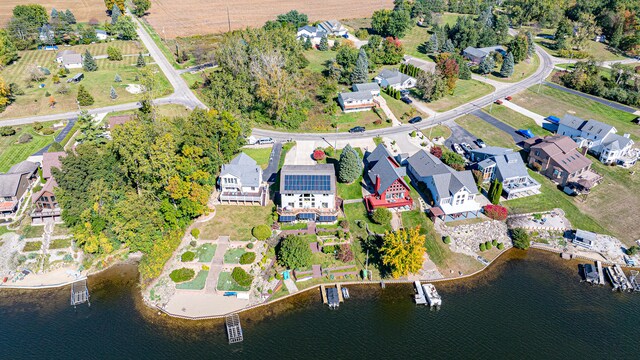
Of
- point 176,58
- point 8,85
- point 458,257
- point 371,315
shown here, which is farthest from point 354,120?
point 8,85

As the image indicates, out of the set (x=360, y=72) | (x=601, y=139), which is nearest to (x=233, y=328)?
(x=360, y=72)

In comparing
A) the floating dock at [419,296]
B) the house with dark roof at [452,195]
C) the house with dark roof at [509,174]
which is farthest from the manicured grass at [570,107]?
the floating dock at [419,296]

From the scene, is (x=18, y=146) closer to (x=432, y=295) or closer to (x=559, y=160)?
(x=432, y=295)

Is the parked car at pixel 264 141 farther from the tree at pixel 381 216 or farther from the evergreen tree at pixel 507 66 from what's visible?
the evergreen tree at pixel 507 66

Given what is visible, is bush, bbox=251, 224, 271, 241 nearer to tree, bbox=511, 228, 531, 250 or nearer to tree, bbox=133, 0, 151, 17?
tree, bbox=511, 228, 531, 250

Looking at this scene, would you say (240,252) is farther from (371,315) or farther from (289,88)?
(289,88)
